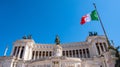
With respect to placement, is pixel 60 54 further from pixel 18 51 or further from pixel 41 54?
pixel 18 51

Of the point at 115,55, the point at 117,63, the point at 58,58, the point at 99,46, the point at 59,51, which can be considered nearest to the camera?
the point at 117,63

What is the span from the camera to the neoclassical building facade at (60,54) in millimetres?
36344

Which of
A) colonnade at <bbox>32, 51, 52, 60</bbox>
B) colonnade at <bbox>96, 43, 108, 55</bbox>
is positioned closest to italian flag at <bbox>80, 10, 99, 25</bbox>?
colonnade at <bbox>96, 43, 108, 55</bbox>

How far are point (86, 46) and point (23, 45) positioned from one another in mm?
24304

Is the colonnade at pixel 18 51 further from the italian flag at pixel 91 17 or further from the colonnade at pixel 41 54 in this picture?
the italian flag at pixel 91 17

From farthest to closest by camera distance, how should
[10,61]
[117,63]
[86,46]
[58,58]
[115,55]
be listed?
[86,46] → [10,61] → [58,58] → [115,55] → [117,63]

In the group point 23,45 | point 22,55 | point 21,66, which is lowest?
point 21,66

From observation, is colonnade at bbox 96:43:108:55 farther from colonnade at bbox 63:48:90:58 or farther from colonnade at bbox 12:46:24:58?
colonnade at bbox 12:46:24:58

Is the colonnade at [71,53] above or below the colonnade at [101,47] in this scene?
below

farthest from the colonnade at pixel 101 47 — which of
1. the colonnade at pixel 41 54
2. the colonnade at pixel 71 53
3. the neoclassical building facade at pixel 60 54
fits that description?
the colonnade at pixel 41 54

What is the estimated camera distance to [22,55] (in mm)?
53062

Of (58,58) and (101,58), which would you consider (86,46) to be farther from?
(58,58)

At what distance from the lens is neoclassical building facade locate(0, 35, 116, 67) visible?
36.3m

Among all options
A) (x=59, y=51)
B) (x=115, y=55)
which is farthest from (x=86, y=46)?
(x=115, y=55)
